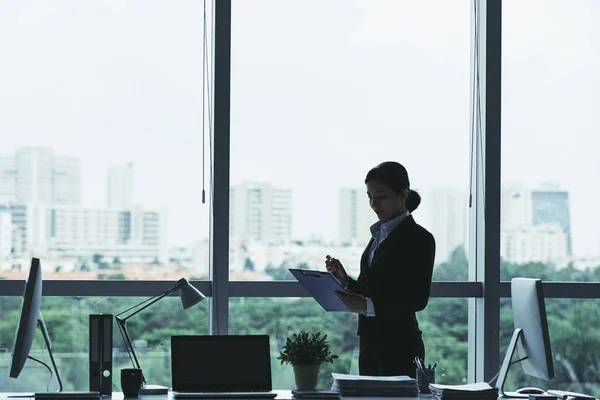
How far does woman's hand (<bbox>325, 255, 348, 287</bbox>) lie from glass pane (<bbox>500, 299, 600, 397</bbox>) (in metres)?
1.62

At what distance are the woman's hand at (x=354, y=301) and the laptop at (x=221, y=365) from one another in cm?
38

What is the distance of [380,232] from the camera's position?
3.87 m

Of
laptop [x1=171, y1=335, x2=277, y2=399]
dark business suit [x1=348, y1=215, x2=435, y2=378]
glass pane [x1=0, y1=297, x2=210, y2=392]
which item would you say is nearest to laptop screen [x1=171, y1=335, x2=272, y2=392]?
laptop [x1=171, y1=335, x2=277, y2=399]

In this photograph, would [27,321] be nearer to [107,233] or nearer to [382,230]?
[382,230]

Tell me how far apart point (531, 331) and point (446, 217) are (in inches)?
68.5

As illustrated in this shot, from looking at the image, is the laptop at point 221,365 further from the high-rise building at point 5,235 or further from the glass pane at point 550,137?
the glass pane at point 550,137

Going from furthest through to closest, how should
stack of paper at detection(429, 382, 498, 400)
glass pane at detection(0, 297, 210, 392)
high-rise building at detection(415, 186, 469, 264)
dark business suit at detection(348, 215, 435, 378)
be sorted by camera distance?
high-rise building at detection(415, 186, 469, 264), glass pane at detection(0, 297, 210, 392), dark business suit at detection(348, 215, 435, 378), stack of paper at detection(429, 382, 498, 400)

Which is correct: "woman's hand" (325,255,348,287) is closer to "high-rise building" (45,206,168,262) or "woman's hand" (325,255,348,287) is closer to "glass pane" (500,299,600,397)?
"high-rise building" (45,206,168,262)

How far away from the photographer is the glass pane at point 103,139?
4.81 m

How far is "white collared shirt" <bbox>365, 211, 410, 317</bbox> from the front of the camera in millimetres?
3669

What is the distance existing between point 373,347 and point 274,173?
157cm

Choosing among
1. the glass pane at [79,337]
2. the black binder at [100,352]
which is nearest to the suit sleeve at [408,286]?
the black binder at [100,352]

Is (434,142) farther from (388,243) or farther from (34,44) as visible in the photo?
(34,44)

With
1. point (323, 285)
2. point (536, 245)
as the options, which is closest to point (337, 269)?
point (323, 285)
